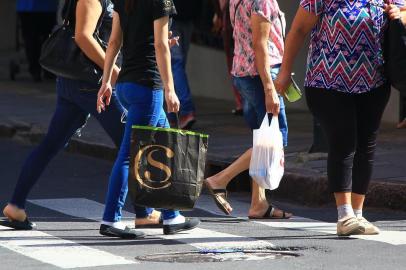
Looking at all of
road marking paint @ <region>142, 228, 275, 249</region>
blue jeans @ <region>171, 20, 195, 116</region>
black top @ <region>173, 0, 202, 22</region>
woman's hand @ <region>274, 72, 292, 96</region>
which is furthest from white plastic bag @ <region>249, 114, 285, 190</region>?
black top @ <region>173, 0, 202, 22</region>

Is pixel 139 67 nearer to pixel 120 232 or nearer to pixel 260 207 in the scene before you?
pixel 120 232

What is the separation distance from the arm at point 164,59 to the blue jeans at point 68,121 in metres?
0.67

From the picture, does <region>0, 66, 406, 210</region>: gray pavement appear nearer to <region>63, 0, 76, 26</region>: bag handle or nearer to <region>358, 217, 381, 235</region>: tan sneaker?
<region>358, 217, 381, 235</region>: tan sneaker

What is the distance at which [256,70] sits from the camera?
8398 millimetres

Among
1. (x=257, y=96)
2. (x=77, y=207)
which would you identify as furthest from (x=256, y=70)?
(x=77, y=207)

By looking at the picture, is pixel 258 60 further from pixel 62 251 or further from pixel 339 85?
pixel 62 251

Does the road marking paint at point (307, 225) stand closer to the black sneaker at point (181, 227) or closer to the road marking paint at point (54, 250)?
the black sneaker at point (181, 227)

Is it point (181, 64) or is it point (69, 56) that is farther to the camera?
point (181, 64)

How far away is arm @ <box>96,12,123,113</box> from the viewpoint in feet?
25.2

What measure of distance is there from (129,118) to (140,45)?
454mm

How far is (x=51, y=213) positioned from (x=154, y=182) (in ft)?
5.73

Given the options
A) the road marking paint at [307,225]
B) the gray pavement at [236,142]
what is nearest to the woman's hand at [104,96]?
the road marking paint at [307,225]

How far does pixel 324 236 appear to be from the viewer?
791 cm

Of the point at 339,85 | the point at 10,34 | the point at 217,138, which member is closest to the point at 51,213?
the point at 339,85
